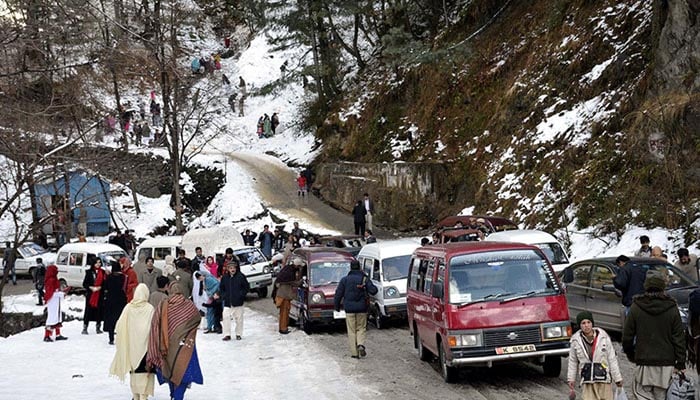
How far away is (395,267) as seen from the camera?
18.3 metres

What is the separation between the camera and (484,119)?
112 feet

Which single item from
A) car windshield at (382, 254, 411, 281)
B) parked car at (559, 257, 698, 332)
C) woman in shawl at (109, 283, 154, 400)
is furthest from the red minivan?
car windshield at (382, 254, 411, 281)

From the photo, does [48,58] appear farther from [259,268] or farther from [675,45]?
[675,45]

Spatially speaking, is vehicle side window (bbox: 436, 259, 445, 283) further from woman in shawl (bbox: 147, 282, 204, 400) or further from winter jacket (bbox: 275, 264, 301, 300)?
winter jacket (bbox: 275, 264, 301, 300)

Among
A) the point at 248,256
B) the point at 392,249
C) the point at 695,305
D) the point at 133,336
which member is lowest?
the point at 133,336

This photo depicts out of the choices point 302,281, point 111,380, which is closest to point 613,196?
point 302,281

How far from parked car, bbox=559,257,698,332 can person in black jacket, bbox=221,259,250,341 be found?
699 centimetres

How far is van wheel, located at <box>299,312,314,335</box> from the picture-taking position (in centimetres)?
1807

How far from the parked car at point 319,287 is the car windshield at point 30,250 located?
21.2 m

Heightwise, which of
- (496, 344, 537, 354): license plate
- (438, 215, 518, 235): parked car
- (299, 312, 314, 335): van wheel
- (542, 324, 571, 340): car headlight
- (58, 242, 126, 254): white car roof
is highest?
(438, 215, 518, 235): parked car

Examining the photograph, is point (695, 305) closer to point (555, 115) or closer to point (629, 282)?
point (629, 282)

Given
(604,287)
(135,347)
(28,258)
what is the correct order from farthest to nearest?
(28,258) → (604,287) → (135,347)

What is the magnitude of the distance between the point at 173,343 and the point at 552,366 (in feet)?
18.2

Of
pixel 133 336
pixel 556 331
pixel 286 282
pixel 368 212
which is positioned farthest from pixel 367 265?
pixel 368 212
